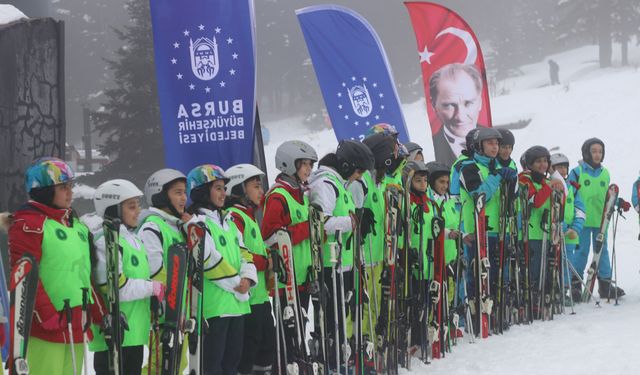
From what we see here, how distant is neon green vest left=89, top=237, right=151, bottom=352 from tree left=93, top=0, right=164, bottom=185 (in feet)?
52.0

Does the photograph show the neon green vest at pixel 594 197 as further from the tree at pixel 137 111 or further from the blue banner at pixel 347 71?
the tree at pixel 137 111

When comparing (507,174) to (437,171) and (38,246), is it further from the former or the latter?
(38,246)

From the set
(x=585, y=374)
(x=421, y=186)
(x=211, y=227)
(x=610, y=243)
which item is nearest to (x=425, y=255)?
(x=421, y=186)

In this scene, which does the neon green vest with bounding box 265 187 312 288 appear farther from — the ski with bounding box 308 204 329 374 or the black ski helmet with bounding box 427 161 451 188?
the black ski helmet with bounding box 427 161 451 188

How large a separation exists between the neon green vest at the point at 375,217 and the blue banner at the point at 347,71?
3.52 metres

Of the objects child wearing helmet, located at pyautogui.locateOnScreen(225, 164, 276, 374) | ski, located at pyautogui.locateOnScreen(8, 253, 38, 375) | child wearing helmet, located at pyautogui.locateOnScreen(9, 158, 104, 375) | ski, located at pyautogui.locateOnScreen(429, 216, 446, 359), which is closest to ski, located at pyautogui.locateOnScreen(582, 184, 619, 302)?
ski, located at pyautogui.locateOnScreen(429, 216, 446, 359)

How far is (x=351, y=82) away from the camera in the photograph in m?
11.2

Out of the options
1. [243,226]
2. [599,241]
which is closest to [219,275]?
[243,226]

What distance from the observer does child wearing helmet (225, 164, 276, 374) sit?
648cm

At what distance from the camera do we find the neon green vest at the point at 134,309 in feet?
16.9

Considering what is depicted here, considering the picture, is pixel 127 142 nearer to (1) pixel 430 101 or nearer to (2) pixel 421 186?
(1) pixel 430 101

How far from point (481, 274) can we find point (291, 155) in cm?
282

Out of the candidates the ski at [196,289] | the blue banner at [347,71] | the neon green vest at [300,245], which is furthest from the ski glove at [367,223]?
the blue banner at [347,71]

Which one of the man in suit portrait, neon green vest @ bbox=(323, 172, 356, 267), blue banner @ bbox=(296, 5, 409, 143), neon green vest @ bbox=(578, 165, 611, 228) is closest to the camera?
neon green vest @ bbox=(323, 172, 356, 267)
